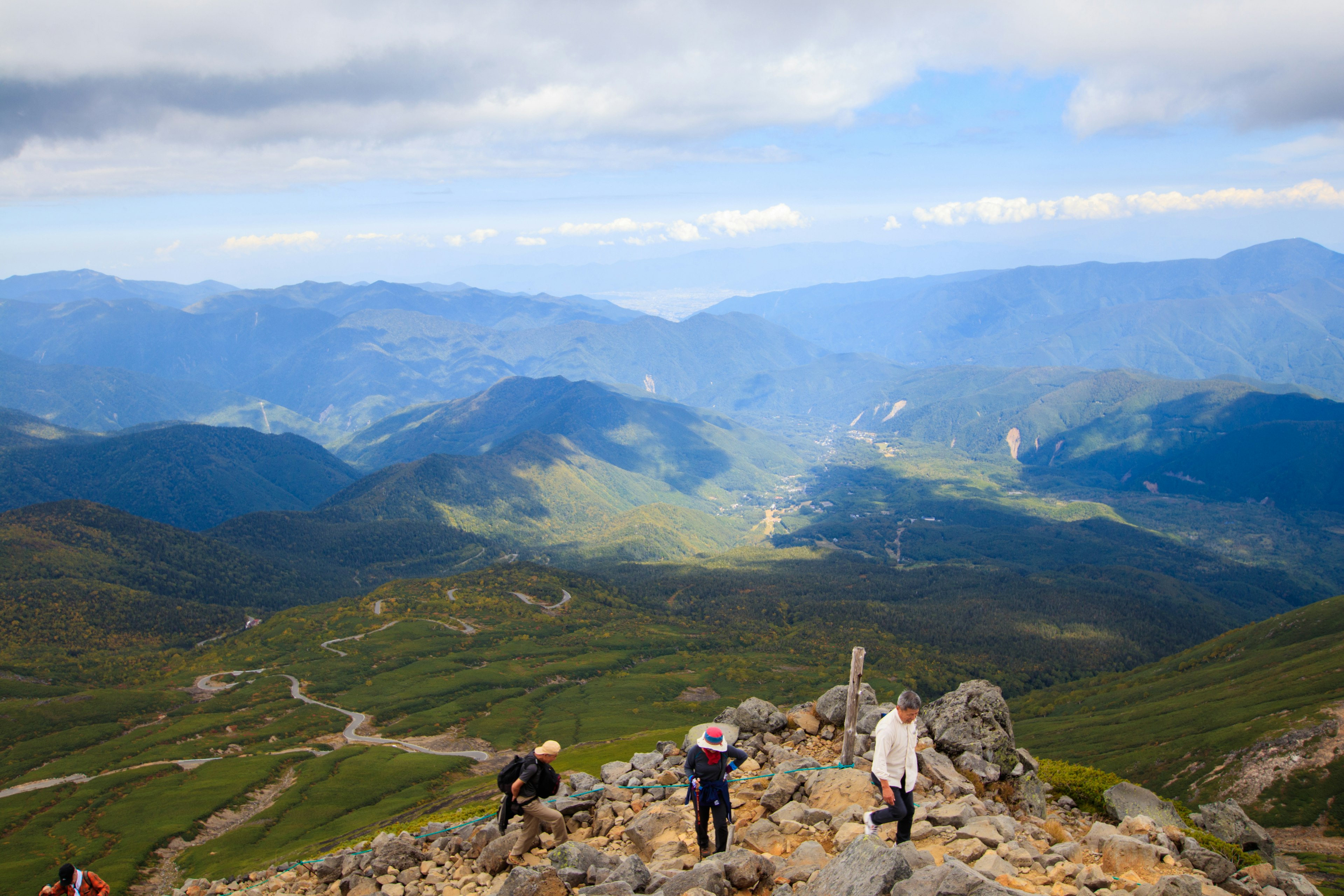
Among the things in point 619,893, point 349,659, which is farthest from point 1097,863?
point 349,659

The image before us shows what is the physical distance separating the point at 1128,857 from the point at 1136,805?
28.6 feet

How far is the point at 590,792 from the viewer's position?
107 feet

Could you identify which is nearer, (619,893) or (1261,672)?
(619,893)

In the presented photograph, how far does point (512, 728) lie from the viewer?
466 feet

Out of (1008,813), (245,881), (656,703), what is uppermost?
(1008,813)

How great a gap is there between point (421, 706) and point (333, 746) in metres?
24.6

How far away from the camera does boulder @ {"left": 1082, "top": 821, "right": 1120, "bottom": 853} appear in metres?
26.7

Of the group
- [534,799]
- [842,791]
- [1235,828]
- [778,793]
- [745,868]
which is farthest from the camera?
[1235,828]

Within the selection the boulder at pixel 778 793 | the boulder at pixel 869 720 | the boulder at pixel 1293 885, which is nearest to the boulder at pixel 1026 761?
the boulder at pixel 869 720

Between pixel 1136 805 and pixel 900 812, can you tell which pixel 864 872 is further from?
pixel 1136 805

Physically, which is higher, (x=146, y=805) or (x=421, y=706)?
(x=146, y=805)

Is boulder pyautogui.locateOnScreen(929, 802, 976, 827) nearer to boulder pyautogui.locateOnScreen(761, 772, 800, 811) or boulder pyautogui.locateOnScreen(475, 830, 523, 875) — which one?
boulder pyautogui.locateOnScreen(761, 772, 800, 811)

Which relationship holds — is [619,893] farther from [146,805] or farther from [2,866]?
[146,805]

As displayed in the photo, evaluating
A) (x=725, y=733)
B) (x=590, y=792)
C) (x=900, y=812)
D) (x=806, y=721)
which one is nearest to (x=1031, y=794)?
(x=806, y=721)
